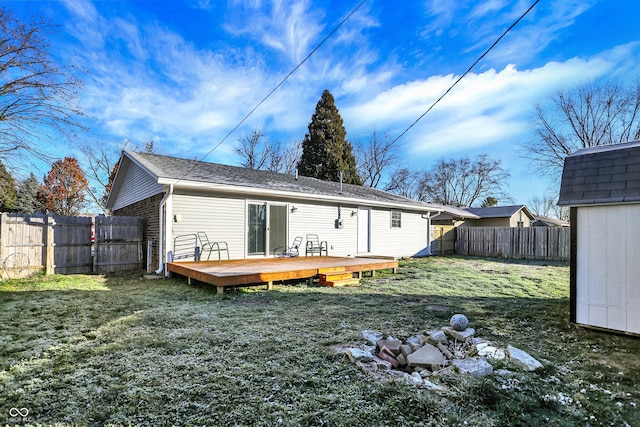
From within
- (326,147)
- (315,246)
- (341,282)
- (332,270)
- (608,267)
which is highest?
(326,147)

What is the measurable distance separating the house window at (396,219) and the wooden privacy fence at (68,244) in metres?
8.81

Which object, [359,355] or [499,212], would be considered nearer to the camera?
A: [359,355]

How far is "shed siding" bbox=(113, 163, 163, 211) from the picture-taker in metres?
8.53

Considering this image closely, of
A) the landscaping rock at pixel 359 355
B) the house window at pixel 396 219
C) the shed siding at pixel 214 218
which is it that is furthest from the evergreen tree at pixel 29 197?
the landscaping rock at pixel 359 355

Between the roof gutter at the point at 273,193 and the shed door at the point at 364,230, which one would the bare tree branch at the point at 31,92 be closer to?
the roof gutter at the point at 273,193

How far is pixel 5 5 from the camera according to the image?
25.4 feet

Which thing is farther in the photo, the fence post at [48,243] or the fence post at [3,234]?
the fence post at [48,243]

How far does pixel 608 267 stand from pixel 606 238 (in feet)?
1.10

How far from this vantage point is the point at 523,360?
2.75m

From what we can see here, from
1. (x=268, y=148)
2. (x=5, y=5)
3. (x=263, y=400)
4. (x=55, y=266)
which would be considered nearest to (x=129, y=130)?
(x=268, y=148)

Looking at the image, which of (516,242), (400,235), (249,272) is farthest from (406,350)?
(516,242)

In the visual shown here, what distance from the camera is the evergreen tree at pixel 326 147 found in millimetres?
23312

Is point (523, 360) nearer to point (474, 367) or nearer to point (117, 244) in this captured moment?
point (474, 367)

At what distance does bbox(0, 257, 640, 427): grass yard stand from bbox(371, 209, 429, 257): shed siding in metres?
6.84
